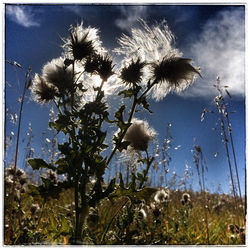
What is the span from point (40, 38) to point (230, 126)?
5.26 ft

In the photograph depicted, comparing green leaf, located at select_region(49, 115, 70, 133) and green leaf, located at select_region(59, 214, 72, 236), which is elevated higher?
Answer: green leaf, located at select_region(49, 115, 70, 133)

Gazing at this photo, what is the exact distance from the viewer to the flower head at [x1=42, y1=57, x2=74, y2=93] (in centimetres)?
176

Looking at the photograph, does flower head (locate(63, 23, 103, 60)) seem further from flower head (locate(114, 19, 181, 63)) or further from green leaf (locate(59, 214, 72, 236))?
green leaf (locate(59, 214, 72, 236))

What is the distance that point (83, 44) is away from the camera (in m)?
1.73

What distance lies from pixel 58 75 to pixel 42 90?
0.17 metres

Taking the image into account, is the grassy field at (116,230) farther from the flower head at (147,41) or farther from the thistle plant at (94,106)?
the flower head at (147,41)

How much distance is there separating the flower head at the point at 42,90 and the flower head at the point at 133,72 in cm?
51

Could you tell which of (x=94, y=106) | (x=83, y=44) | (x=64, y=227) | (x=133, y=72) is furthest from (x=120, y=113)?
(x=64, y=227)

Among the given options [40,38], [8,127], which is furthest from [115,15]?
[8,127]

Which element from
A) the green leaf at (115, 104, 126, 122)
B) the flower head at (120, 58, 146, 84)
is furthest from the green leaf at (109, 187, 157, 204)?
the flower head at (120, 58, 146, 84)

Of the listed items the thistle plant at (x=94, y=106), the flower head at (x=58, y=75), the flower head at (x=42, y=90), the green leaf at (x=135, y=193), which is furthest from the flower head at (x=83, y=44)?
the green leaf at (x=135, y=193)

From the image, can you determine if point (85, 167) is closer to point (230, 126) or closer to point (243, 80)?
point (230, 126)

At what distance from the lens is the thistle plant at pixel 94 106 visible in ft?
4.82

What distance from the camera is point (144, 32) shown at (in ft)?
6.44
